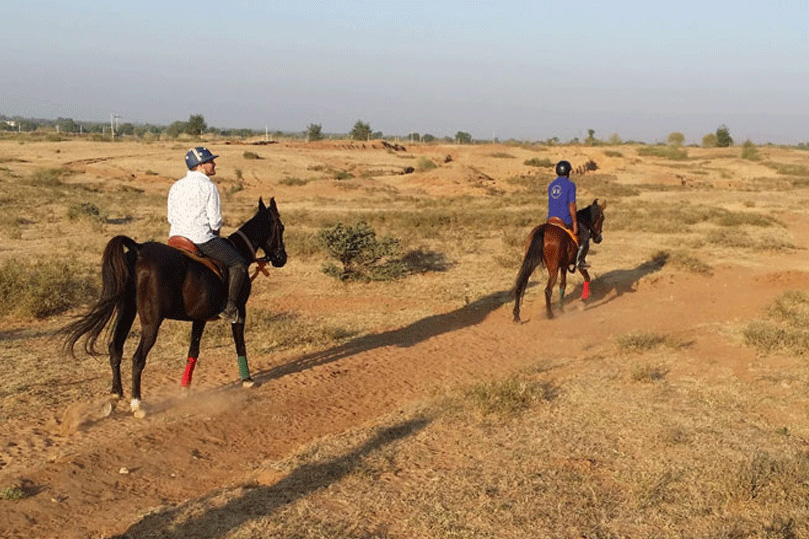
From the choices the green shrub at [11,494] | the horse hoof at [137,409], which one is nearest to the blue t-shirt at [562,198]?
the horse hoof at [137,409]

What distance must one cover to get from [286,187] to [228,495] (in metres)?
31.0

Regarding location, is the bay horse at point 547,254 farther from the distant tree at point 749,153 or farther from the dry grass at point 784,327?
the distant tree at point 749,153

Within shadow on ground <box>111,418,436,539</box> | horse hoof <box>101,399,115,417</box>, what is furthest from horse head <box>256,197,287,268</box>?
shadow on ground <box>111,418,436,539</box>

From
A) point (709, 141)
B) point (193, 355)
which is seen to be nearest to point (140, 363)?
point (193, 355)

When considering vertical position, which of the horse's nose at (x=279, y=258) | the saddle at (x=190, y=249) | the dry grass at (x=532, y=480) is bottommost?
the dry grass at (x=532, y=480)

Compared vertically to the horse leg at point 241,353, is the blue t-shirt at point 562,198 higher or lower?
higher

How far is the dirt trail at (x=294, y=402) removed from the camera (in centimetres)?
561

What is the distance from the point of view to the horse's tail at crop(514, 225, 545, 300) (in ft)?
38.6

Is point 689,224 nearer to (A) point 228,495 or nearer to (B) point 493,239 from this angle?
(B) point 493,239

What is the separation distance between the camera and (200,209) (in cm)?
750

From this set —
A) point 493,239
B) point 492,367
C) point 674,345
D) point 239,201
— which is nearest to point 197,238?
point 492,367

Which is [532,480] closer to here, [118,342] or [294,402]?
[294,402]

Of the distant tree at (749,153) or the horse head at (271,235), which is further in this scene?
the distant tree at (749,153)

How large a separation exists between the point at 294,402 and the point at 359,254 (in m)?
7.64
